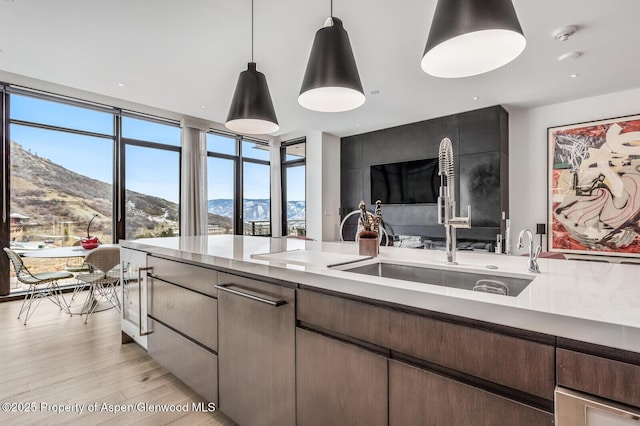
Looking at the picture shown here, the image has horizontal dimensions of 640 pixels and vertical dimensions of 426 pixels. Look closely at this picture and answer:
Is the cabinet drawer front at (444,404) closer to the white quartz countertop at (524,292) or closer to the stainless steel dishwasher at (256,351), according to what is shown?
the white quartz countertop at (524,292)

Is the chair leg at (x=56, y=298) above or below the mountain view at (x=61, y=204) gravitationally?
below

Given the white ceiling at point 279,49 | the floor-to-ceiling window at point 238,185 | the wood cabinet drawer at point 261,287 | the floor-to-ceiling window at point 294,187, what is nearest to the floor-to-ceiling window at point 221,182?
the floor-to-ceiling window at point 238,185

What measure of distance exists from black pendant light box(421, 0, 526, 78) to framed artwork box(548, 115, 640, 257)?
13.8 ft

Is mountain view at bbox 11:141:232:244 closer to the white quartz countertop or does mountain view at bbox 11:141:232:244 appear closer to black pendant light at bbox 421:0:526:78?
the white quartz countertop

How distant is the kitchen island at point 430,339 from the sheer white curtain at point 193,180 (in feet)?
14.7

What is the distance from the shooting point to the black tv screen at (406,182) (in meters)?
5.34

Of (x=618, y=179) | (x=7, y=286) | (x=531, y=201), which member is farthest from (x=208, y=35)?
(x=618, y=179)

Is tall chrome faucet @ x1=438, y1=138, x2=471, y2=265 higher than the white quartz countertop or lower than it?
higher

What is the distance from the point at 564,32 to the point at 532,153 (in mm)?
2400

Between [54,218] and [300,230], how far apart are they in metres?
4.18

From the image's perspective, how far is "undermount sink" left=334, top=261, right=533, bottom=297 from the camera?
1.08m

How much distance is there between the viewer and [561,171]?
175 inches

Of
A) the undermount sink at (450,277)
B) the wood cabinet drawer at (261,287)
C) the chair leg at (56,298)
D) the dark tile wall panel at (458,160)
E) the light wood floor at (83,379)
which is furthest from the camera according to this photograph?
the dark tile wall panel at (458,160)

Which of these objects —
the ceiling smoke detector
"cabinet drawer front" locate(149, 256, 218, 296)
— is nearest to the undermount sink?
"cabinet drawer front" locate(149, 256, 218, 296)
